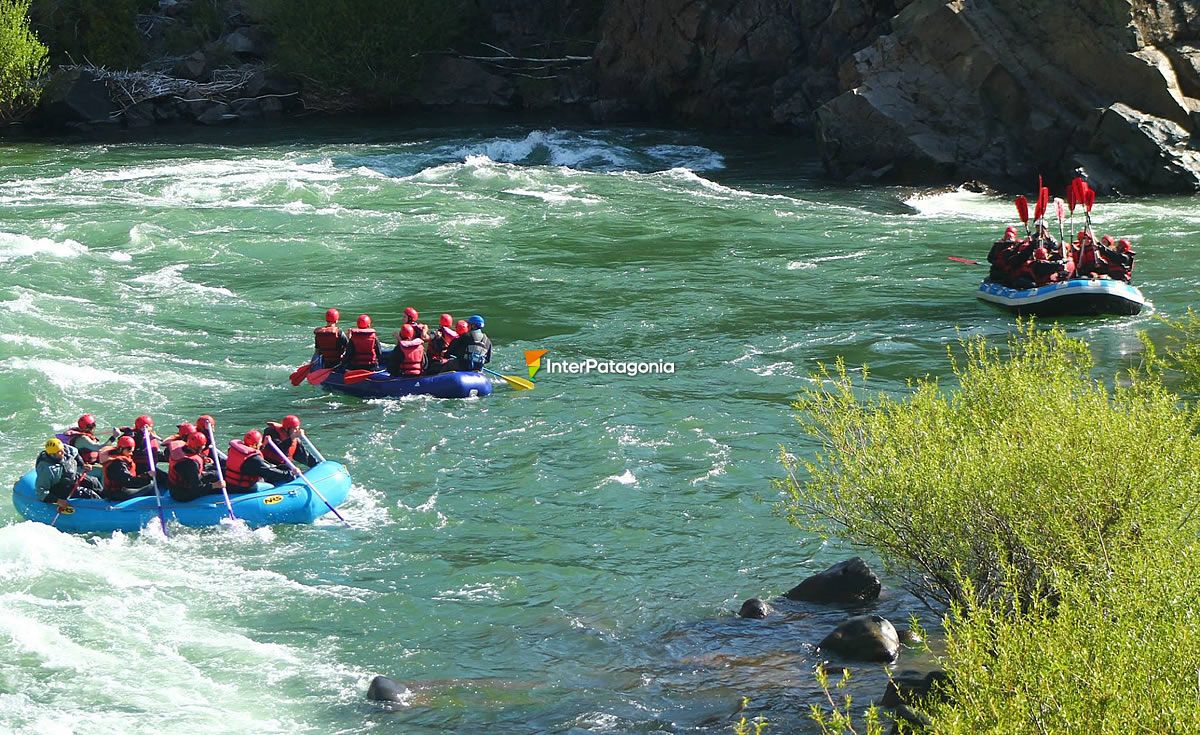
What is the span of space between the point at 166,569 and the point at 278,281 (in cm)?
1314

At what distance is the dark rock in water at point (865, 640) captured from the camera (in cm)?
1255

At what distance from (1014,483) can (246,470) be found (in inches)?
371

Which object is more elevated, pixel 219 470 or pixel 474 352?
pixel 474 352

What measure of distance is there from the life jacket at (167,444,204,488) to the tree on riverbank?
287 inches

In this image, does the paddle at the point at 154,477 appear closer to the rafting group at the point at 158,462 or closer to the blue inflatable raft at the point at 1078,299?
the rafting group at the point at 158,462

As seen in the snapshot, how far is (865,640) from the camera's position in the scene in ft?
41.4

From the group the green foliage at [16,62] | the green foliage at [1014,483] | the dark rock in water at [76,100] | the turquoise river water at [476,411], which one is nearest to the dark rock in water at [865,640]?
the turquoise river water at [476,411]

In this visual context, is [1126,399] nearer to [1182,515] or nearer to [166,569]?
[1182,515]

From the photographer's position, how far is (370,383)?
20.8 metres

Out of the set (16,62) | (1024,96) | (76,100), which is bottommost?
(76,100)

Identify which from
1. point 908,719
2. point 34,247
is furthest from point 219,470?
point 34,247

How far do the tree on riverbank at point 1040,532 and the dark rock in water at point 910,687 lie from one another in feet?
1.89

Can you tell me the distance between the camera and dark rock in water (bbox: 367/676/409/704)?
40.7 ft

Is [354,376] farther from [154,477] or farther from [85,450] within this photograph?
[154,477]
